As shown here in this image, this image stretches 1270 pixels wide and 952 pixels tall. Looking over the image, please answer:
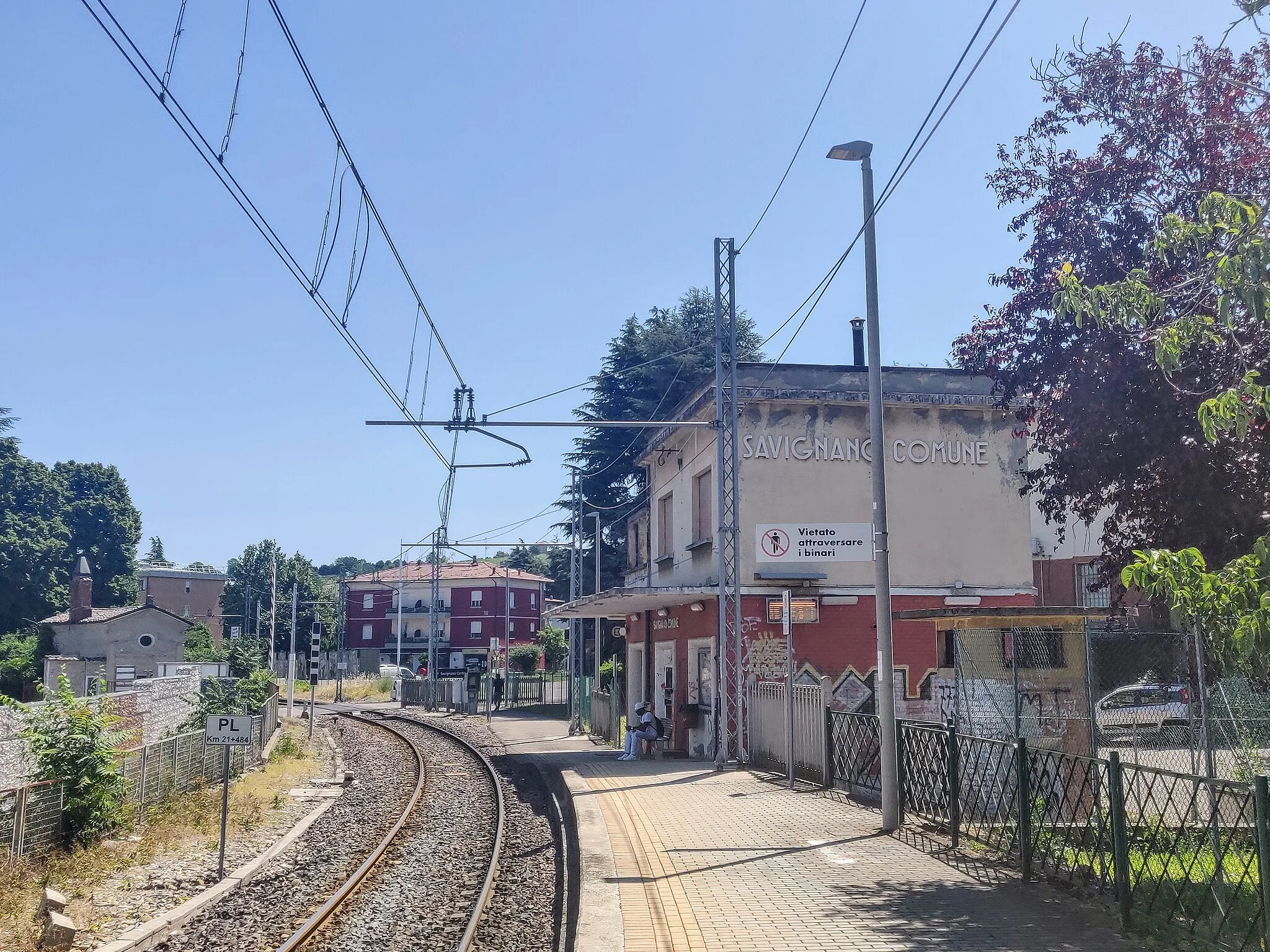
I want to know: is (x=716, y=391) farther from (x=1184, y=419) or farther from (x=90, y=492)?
(x=90, y=492)

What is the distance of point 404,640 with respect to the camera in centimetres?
8531

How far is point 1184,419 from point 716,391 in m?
9.35

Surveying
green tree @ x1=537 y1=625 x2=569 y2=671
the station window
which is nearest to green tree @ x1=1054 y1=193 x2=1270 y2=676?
the station window

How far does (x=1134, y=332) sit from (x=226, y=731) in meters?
10.7

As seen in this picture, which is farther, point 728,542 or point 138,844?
point 728,542

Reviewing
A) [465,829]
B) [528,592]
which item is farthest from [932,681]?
[528,592]

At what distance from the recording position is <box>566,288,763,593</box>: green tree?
42969 millimetres

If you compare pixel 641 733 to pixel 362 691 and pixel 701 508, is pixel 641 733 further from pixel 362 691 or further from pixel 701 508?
pixel 362 691

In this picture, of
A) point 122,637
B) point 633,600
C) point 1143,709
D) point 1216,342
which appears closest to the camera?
point 1216,342

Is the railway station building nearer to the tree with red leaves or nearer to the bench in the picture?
the bench

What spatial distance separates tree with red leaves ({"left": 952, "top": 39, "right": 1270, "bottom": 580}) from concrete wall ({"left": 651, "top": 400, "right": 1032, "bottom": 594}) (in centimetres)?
783

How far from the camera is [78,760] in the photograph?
1360 centimetres

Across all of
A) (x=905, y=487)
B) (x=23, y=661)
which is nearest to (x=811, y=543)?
A: (x=905, y=487)

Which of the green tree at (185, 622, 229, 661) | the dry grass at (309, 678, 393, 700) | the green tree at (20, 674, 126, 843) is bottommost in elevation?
the dry grass at (309, 678, 393, 700)
